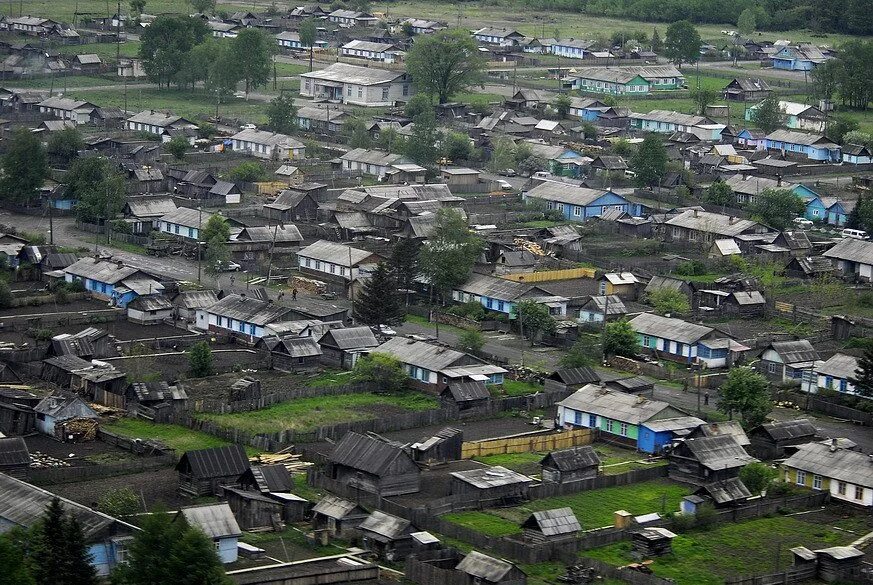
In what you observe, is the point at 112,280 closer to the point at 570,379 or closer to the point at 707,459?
the point at 570,379

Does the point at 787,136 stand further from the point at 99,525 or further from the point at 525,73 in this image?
the point at 99,525

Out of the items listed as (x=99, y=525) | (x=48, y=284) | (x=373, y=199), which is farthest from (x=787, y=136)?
(x=99, y=525)

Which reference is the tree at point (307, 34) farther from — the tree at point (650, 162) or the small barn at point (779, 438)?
the small barn at point (779, 438)

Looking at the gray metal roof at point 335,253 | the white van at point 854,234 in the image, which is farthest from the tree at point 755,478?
the white van at point 854,234

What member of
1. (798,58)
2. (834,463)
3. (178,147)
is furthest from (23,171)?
(798,58)

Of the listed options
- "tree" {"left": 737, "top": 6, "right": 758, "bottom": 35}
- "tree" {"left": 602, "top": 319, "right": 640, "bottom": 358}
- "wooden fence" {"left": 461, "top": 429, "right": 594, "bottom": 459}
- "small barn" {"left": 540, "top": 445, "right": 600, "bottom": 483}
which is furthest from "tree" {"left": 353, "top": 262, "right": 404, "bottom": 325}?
"tree" {"left": 737, "top": 6, "right": 758, "bottom": 35}
